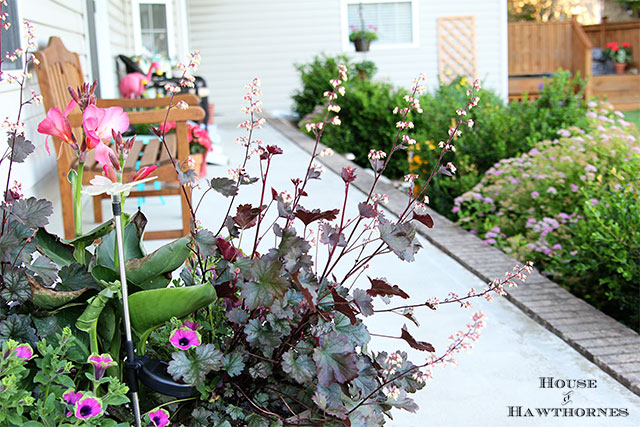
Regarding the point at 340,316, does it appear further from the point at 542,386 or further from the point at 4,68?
the point at 4,68

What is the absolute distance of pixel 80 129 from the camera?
11.6 ft

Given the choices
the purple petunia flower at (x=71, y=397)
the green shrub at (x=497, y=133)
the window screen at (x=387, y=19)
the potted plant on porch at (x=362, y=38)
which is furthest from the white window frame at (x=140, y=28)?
the purple petunia flower at (x=71, y=397)

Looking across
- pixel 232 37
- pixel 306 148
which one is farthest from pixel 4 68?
pixel 232 37

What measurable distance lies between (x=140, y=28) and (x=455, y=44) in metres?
5.97

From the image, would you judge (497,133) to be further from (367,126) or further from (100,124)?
(100,124)

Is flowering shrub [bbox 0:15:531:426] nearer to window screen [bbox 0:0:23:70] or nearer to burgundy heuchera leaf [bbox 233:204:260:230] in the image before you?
burgundy heuchera leaf [bbox 233:204:260:230]

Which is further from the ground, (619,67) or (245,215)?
(619,67)

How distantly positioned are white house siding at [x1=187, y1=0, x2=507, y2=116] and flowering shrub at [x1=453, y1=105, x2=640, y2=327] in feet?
26.6

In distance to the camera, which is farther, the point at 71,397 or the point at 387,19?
the point at 387,19

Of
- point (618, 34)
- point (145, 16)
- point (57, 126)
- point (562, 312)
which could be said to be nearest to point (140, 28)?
point (145, 16)

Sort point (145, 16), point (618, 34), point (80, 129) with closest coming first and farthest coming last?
point (80, 129) → point (145, 16) → point (618, 34)

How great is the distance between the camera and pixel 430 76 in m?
13.0

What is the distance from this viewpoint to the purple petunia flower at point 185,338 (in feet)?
3.97

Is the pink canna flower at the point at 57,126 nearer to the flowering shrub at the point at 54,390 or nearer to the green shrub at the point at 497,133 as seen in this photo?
the flowering shrub at the point at 54,390
